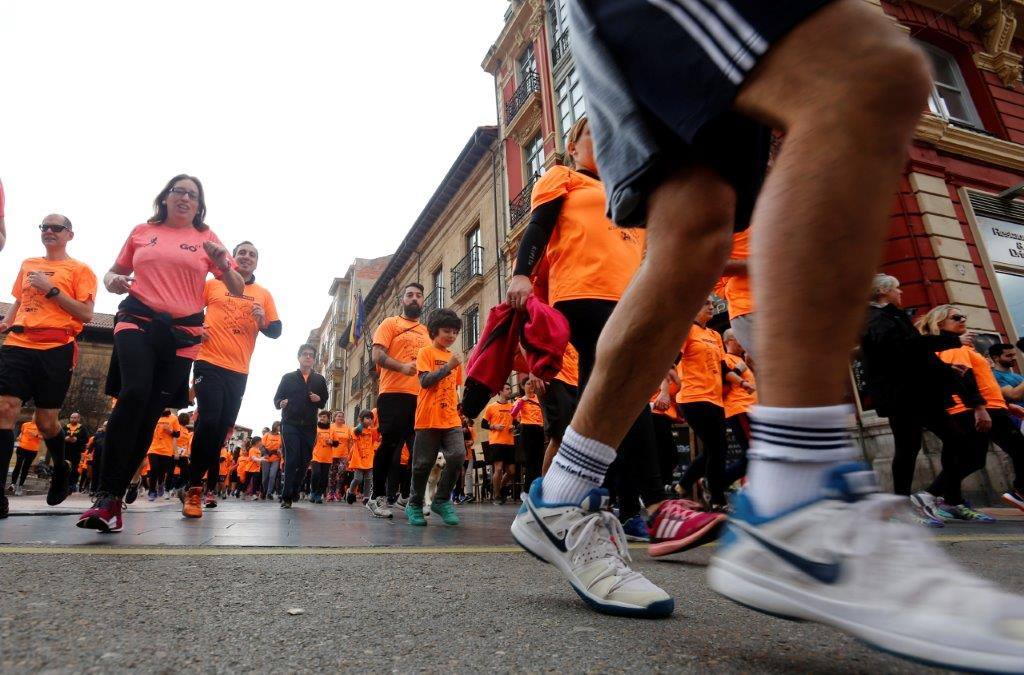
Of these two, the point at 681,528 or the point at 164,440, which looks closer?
the point at 681,528

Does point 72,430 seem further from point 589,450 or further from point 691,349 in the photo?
point 589,450

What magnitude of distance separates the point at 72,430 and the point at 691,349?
14.3m

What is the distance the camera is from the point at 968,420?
4707 millimetres

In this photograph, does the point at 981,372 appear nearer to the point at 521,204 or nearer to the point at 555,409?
the point at 555,409

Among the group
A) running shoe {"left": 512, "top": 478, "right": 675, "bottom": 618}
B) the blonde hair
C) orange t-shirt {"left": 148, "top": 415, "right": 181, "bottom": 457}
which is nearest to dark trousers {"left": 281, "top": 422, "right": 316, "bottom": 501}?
orange t-shirt {"left": 148, "top": 415, "right": 181, "bottom": 457}

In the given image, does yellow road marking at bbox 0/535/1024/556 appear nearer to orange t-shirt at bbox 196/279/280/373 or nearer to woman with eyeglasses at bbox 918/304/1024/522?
orange t-shirt at bbox 196/279/280/373

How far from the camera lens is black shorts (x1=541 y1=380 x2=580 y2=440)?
10.9ft

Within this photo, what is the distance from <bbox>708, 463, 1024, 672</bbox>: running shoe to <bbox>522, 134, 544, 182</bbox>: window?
633 inches

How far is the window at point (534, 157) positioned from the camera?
16.5m

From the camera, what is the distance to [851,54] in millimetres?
793

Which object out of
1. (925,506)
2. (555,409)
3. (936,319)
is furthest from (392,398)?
(936,319)

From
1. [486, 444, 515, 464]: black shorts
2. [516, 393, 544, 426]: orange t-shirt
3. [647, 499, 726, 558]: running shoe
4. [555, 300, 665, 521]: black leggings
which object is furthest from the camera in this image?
[486, 444, 515, 464]: black shorts

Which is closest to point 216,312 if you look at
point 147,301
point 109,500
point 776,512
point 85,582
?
point 147,301

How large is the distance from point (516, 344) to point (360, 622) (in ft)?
5.23
